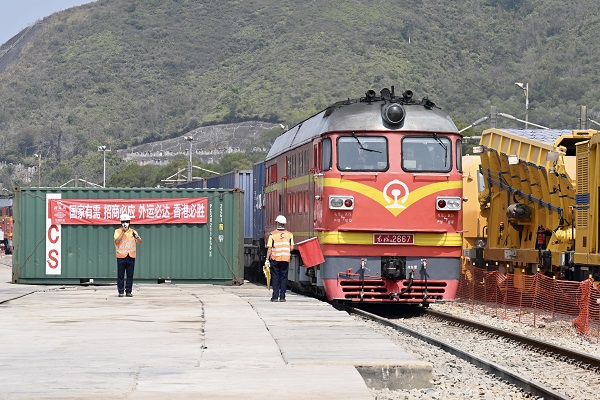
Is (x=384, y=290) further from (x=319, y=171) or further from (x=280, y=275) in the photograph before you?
(x=319, y=171)

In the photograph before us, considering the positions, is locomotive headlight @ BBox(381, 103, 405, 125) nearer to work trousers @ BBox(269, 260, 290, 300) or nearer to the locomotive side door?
the locomotive side door

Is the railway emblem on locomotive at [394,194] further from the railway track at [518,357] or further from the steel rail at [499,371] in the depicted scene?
the steel rail at [499,371]

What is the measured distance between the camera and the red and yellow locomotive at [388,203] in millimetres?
22953

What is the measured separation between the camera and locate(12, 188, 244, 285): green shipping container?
32.8 m

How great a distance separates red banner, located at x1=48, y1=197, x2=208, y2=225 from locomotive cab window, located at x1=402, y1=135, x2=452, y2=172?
10784mm

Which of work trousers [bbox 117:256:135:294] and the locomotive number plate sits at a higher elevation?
the locomotive number plate

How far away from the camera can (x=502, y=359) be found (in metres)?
17.0

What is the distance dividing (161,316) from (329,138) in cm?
477

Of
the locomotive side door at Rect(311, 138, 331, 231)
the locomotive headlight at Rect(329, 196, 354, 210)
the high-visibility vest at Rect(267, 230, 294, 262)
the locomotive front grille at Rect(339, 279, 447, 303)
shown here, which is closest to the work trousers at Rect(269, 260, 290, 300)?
the high-visibility vest at Rect(267, 230, 294, 262)

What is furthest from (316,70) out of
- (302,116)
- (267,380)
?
(267,380)

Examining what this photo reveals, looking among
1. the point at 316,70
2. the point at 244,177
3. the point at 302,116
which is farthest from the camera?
the point at 316,70

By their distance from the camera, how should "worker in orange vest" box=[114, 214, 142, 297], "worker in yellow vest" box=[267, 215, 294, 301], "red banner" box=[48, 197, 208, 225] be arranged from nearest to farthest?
"worker in yellow vest" box=[267, 215, 294, 301] < "worker in orange vest" box=[114, 214, 142, 297] < "red banner" box=[48, 197, 208, 225]

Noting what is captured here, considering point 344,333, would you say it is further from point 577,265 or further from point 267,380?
point 577,265

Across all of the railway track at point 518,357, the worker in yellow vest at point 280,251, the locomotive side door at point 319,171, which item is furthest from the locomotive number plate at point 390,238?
the worker in yellow vest at point 280,251
